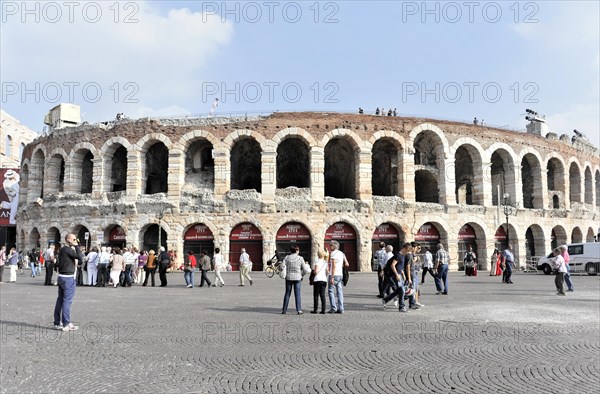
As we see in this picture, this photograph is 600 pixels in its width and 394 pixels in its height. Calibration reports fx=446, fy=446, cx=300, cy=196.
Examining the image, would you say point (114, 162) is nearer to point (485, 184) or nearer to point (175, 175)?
point (175, 175)

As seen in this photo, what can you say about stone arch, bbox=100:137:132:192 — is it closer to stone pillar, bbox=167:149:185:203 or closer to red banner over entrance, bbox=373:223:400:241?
stone pillar, bbox=167:149:185:203

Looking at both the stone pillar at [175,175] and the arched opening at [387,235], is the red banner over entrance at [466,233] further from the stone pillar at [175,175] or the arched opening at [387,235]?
the stone pillar at [175,175]

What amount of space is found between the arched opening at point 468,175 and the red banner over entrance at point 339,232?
9678 millimetres

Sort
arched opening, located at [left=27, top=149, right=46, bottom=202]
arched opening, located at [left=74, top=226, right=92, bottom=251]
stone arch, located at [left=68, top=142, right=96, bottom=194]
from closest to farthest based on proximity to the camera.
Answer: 1. arched opening, located at [left=74, top=226, right=92, bottom=251]
2. stone arch, located at [left=68, top=142, right=96, bottom=194]
3. arched opening, located at [left=27, top=149, right=46, bottom=202]

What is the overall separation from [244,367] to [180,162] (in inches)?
955

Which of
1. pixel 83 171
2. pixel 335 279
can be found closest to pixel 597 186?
pixel 335 279

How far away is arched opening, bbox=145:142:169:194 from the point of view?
31.2 metres

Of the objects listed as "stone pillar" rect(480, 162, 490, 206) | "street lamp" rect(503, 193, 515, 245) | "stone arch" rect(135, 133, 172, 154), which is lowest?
"street lamp" rect(503, 193, 515, 245)

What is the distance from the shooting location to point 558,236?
3409 centimetres

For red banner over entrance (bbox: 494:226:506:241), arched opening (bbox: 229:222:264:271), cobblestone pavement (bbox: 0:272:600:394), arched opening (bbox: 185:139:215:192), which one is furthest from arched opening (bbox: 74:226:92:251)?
red banner over entrance (bbox: 494:226:506:241)

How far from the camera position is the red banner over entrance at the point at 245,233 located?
27.7m

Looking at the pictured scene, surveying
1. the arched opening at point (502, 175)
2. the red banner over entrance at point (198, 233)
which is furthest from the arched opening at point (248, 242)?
the arched opening at point (502, 175)

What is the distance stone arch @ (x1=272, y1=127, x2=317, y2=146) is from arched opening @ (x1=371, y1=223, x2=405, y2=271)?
6857 millimetres

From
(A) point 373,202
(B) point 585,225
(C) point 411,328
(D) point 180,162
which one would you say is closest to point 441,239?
(A) point 373,202
